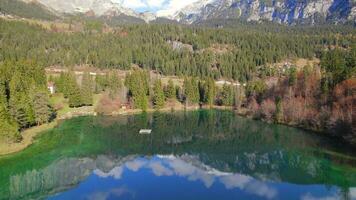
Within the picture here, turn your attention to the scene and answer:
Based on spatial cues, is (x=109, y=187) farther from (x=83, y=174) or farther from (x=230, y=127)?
(x=230, y=127)

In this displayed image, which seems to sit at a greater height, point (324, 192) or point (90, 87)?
point (90, 87)

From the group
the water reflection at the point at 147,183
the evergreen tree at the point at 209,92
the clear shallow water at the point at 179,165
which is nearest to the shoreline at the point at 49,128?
the clear shallow water at the point at 179,165

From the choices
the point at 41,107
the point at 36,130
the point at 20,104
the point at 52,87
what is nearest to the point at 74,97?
the point at 52,87

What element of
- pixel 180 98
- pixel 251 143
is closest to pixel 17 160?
pixel 251 143

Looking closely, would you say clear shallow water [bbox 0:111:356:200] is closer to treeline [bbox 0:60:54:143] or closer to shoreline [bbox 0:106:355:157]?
shoreline [bbox 0:106:355:157]

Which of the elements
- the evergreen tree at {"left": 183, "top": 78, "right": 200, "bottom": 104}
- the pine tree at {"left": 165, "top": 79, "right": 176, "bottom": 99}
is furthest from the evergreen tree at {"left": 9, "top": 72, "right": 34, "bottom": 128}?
the evergreen tree at {"left": 183, "top": 78, "right": 200, "bottom": 104}

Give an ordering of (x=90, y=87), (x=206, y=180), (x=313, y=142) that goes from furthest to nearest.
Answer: (x=90, y=87)
(x=313, y=142)
(x=206, y=180)

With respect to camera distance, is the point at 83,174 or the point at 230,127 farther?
the point at 230,127

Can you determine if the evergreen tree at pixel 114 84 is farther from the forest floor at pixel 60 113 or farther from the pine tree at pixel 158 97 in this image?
the pine tree at pixel 158 97
